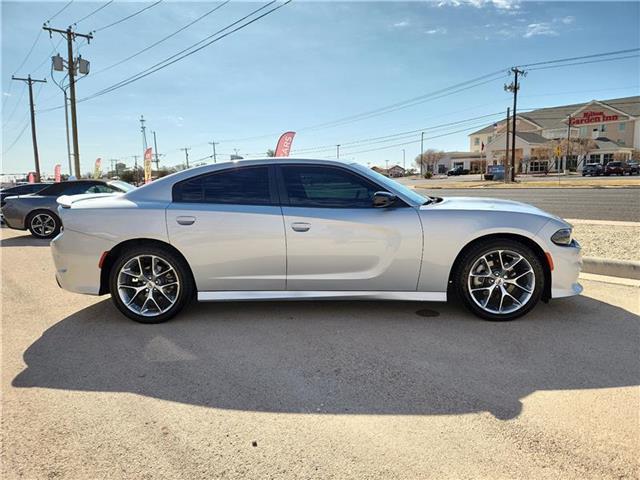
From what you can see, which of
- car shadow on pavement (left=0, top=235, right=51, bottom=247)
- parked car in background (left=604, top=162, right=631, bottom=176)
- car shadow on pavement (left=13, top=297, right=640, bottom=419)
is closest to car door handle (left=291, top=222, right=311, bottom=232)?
car shadow on pavement (left=13, top=297, right=640, bottom=419)

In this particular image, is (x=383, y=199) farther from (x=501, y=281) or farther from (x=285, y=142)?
(x=285, y=142)

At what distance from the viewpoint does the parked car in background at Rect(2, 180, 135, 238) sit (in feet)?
34.7

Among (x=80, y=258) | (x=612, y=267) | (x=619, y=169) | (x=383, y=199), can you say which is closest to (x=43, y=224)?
(x=80, y=258)

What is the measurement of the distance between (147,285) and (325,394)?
88.3 inches

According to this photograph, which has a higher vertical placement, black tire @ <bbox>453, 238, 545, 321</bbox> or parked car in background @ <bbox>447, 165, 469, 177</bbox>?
parked car in background @ <bbox>447, 165, 469, 177</bbox>

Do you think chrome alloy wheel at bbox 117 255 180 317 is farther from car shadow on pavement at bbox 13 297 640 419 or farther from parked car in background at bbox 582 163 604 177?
parked car in background at bbox 582 163 604 177

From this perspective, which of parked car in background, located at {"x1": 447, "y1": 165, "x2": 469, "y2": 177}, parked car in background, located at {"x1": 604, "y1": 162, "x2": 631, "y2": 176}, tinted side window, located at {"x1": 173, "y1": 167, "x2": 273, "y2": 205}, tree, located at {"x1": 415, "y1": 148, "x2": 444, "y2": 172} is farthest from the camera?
tree, located at {"x1": 415, "y1": 148, "x2": 444, "y2": 172}

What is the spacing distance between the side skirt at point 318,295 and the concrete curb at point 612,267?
298cm

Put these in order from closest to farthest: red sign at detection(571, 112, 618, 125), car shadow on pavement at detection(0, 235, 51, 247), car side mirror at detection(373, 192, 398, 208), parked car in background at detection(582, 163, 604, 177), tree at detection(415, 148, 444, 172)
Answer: car side mirror at detection(373, 192, 398, 208) → car shadow on pavement at detection(0, 235, 51, 247) → parked car in background at detection(582, 163, 604, 177) → red sign at detection(571, 112, 618, 125) → tree at detection(415, 148, 444, 172)

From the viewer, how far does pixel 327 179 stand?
4.12 meters

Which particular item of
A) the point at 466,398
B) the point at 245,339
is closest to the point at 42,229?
the point at 245,339

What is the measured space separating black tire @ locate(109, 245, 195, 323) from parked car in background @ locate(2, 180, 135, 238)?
7.22 m

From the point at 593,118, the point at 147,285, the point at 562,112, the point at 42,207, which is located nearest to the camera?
the point at 147,285

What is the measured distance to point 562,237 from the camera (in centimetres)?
395
